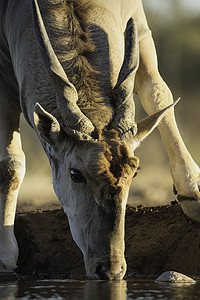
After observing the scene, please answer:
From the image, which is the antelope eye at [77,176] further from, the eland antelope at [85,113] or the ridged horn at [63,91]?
the ridged horn at [63,91]

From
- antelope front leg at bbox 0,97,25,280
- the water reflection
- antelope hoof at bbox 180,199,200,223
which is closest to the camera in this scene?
the water reflection

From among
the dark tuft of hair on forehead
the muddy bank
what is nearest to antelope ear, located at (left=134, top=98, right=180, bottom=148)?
the dark tuft of hair on forehead

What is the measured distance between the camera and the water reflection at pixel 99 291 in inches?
194

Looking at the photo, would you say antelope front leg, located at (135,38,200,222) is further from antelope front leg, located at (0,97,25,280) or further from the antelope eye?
the antelope eye

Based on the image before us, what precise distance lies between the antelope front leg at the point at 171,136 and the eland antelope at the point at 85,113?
13mm

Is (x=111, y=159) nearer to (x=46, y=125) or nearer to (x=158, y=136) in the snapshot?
(x=46, y=125)

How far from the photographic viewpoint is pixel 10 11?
25.3ft

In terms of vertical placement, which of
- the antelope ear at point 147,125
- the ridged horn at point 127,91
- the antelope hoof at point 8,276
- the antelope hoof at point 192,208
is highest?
the ridged horn at point 127,91

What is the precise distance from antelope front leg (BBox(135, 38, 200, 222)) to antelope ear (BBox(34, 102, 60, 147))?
180 cm

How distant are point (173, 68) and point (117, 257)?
15.1 meters

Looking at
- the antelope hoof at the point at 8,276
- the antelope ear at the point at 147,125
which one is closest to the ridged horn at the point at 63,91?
the antelope ear at the point at 147,125

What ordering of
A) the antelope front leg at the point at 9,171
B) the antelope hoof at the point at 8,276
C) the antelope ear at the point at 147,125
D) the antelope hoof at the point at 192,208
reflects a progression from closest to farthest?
the antelope ear at the point at 147,125 → the antelope hoof at the point at 8,276 → the antelope hoof at the point at 192,208 → the antelope front leg at the point at 9,171

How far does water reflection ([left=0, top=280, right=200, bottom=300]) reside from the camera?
492cm

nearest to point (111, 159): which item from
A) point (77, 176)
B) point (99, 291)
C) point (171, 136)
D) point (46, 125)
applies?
point (77, 176)
